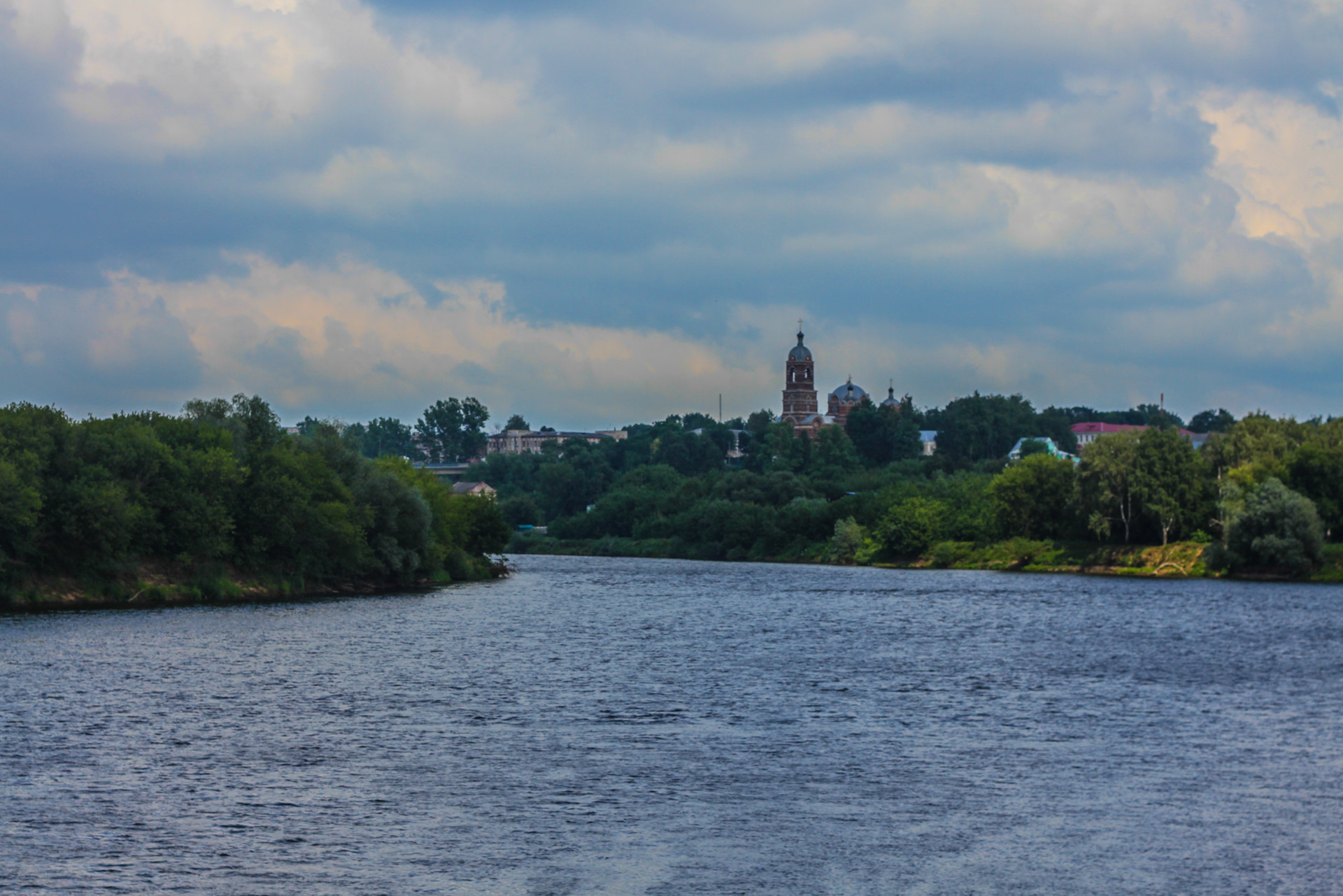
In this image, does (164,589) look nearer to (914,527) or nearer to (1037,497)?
(1037,497)

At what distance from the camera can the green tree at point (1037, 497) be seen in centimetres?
13638

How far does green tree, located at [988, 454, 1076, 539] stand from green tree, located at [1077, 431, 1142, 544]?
5359 mm

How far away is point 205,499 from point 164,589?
6613mm

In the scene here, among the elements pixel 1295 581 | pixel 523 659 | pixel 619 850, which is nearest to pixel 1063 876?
pixel 619 850

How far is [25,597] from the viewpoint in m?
74.2

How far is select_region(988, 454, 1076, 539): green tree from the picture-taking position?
136 metres

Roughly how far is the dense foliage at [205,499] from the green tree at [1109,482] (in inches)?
2442

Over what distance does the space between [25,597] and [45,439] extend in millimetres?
9972

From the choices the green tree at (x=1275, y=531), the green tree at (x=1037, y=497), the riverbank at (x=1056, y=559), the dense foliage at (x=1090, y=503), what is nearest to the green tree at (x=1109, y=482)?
the dense foliage at (x=1090, y=503)

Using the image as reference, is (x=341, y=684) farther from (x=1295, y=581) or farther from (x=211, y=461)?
(x=1295, y=581)

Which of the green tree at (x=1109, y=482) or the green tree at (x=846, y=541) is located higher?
the green tree at (x=1109, y=482)

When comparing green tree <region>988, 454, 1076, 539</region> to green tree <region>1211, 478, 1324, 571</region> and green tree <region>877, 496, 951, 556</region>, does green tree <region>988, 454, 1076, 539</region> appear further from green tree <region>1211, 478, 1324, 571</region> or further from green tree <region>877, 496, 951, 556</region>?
green tree <region>1211, 478, 1324, 571</region>

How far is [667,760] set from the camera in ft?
109

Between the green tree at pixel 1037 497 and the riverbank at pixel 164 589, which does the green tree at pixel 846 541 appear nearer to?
the green tree at pixel 1037 497
